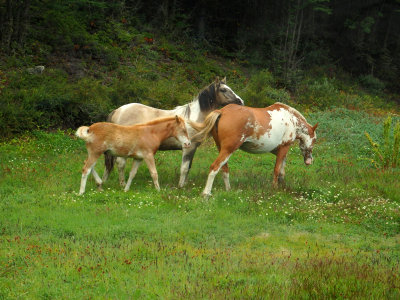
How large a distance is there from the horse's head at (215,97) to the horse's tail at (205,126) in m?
1.35

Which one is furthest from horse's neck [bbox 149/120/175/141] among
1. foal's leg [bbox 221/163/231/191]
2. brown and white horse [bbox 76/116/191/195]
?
foal's leg [bbox 221/163/231/191]

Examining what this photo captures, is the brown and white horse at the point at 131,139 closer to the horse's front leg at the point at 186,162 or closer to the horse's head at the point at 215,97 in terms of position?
the horse's front leg at the point at 186,162

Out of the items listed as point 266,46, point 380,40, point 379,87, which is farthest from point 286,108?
point 380,40

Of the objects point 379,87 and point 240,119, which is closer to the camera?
point 240,119

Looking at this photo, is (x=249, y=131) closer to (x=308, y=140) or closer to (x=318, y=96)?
(x=308, y=140)

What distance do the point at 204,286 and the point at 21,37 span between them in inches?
712

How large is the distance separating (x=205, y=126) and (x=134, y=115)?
2267 millimetres

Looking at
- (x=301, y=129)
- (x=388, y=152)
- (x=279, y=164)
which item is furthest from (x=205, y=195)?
(x=388, y=152)

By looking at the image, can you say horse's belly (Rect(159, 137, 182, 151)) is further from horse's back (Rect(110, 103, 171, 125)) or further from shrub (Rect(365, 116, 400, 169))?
shrub (Rect(365, 116, 400, 169))

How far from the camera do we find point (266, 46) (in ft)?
107

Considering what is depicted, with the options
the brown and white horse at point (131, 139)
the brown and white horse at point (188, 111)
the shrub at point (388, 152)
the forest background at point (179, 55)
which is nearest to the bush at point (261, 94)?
the forest background at point (179, 55)

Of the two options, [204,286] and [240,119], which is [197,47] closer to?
[240,119]

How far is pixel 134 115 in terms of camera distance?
1253 centimetres

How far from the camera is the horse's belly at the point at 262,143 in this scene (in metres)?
11.5
